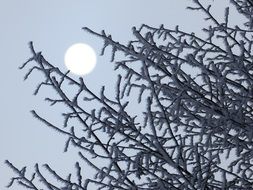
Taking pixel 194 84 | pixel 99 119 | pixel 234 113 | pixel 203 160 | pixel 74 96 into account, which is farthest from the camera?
pixel 203 160

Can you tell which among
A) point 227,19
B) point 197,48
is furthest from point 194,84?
point 227,19

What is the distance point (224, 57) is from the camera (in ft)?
15.4

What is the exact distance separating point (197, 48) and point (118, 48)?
56.0 inches

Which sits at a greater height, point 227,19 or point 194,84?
point 227,19

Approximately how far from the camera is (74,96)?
2859mm

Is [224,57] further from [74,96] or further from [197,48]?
[74,96]

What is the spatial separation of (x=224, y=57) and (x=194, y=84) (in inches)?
29.1

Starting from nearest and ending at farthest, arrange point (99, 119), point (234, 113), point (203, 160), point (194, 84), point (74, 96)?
point (74, 96) → point (99, 119) → point (234, 113) → point (194, 84) → point (203, 160)

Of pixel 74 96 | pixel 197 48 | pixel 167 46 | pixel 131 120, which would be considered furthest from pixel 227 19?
pixel 74 96

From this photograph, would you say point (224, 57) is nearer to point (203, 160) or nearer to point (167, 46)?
point (167, 46)

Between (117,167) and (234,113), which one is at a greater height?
(234,113)

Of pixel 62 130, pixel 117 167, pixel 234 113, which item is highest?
pixel 234 113

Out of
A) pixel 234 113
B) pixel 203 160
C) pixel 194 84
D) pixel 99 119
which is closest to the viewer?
pixel 99 119

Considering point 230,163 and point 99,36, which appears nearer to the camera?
point 99,36
